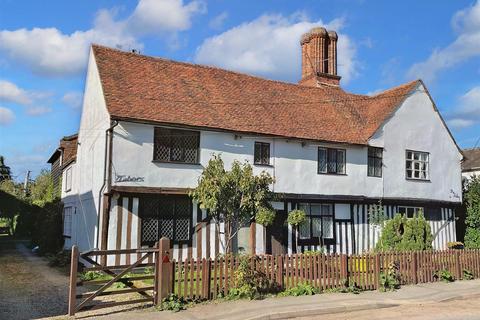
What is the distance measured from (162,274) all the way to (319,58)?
20955 millimetres

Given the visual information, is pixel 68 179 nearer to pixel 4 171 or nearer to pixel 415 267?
pixel 415 267

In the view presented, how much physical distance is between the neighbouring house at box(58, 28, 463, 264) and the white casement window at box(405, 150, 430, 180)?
0.07 m

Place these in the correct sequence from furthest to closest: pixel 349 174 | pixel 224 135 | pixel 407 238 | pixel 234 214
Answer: pixel 349 174, pixel 224 135, pixel 407 238, pixel 234 214

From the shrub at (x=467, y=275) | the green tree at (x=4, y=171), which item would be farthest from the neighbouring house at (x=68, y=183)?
the green tree at (x=4, y=171)

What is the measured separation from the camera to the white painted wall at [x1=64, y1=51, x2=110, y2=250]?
56.7ft

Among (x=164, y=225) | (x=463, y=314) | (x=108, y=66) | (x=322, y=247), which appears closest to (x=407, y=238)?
(x=322, y=247)

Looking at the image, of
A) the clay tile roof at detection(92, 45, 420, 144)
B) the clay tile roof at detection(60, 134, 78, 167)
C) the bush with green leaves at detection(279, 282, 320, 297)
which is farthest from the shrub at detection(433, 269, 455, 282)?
the clay tile roof at detection(60, 134, 78, 167)

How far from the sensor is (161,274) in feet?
34.8

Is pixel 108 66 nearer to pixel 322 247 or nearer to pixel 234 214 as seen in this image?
pixel 234 214

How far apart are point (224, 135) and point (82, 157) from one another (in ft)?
23.0

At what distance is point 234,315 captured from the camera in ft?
32.9

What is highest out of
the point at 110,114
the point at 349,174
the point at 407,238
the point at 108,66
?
the point at 108,66

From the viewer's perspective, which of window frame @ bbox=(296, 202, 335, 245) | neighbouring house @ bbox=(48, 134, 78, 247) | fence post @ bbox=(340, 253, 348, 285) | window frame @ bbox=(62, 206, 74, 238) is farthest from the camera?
window frame @ bbox=(62, 206, 74, 238)

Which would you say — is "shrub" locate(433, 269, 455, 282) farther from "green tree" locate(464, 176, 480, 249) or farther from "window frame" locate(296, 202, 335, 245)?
"green tree" locate(464, 176, 480, 249)
